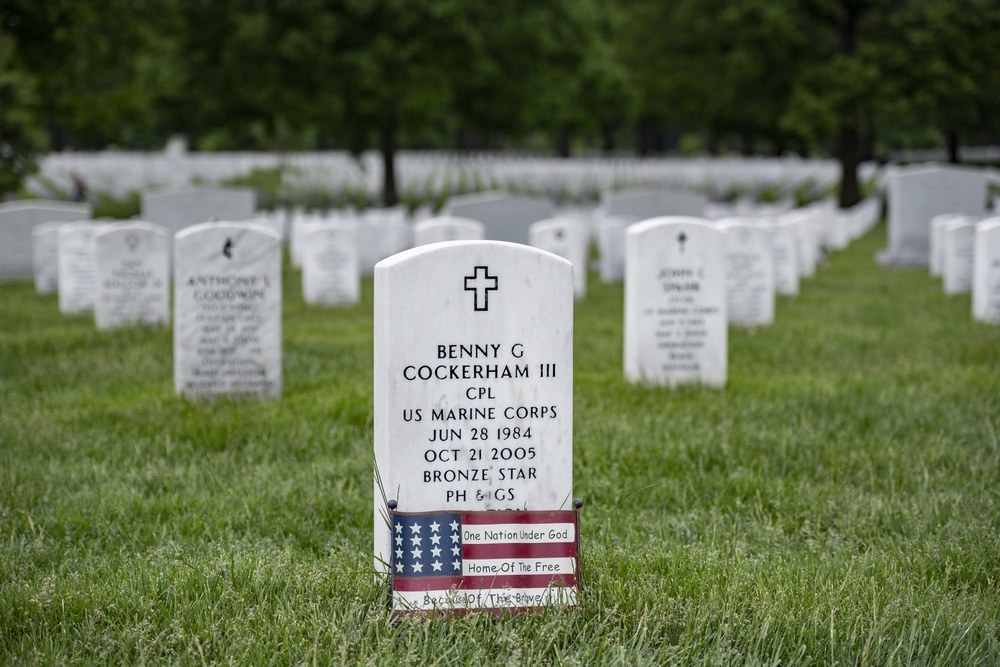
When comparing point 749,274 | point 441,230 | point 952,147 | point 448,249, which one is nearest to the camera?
point 448,249

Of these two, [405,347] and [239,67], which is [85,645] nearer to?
[405,347]

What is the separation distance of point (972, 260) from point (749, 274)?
15.3 feet

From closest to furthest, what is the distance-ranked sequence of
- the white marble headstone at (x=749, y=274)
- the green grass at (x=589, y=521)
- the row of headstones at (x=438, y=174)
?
the green grass at (x=589, y=521) < the white marble headstone at (x=749, y=274) < the row of headstones at (x=438, y=174)

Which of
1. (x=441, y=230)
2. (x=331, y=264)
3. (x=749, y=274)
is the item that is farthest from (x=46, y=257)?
(x=749, y=274)

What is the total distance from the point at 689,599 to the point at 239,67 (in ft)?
87.0

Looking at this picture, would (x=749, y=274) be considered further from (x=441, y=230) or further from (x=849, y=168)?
(x=849, y=168)

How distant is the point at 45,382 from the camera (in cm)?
764

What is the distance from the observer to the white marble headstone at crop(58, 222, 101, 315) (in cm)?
1198

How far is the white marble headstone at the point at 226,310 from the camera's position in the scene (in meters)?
7.01

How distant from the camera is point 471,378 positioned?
3580 millimetres

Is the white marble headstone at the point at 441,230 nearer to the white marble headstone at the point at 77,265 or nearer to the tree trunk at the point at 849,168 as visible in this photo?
the white marble headstone at the point at 77,265

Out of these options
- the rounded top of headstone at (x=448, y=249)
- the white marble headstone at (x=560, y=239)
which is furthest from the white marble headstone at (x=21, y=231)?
the rounded top of headstone at (x=448, y=249)

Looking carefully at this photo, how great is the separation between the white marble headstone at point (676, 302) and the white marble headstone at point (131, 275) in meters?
→ 4.43

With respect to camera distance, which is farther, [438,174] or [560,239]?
[438,174]
